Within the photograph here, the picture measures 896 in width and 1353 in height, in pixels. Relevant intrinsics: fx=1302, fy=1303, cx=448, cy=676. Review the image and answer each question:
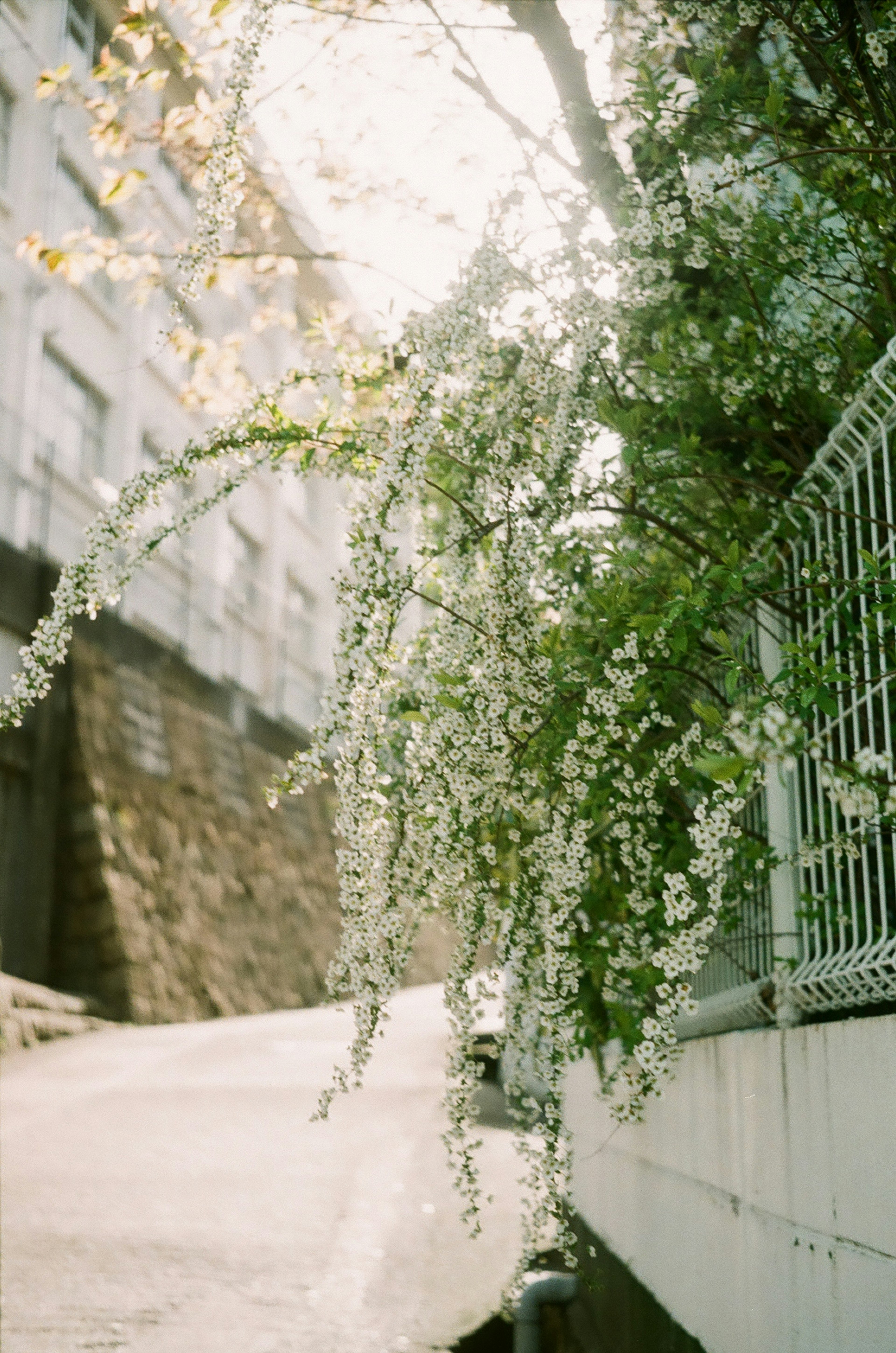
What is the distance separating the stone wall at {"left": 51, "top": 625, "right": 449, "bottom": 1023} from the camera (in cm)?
1541

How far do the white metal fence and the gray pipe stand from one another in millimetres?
1521

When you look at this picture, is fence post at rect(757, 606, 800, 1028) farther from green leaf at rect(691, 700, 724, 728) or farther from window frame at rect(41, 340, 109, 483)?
window frame at rect(41, 340, 109, 483)

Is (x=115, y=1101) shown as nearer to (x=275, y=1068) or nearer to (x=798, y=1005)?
(x=275, y=1068)

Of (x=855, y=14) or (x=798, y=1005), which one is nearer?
(x=798, y=1005)

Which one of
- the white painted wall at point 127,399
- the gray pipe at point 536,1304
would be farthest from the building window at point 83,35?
the gray pipe at point 536,1304

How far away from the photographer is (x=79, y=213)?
18.8m

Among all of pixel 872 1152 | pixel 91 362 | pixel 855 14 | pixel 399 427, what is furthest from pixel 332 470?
pixel 91 362

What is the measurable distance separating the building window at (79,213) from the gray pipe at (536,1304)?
15.5m

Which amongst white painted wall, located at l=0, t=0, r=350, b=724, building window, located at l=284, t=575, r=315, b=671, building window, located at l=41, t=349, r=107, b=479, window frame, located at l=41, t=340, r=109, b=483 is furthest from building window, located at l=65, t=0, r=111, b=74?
building window, located at l=284, t=575, r=315, b=671

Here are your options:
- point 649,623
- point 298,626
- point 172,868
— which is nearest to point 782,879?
point 649,623

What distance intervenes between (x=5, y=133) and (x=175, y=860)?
388 inches

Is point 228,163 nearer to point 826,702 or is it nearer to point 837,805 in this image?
point 826,702

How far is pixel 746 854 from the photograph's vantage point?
388cm

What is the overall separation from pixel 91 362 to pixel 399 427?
16.7 metres
